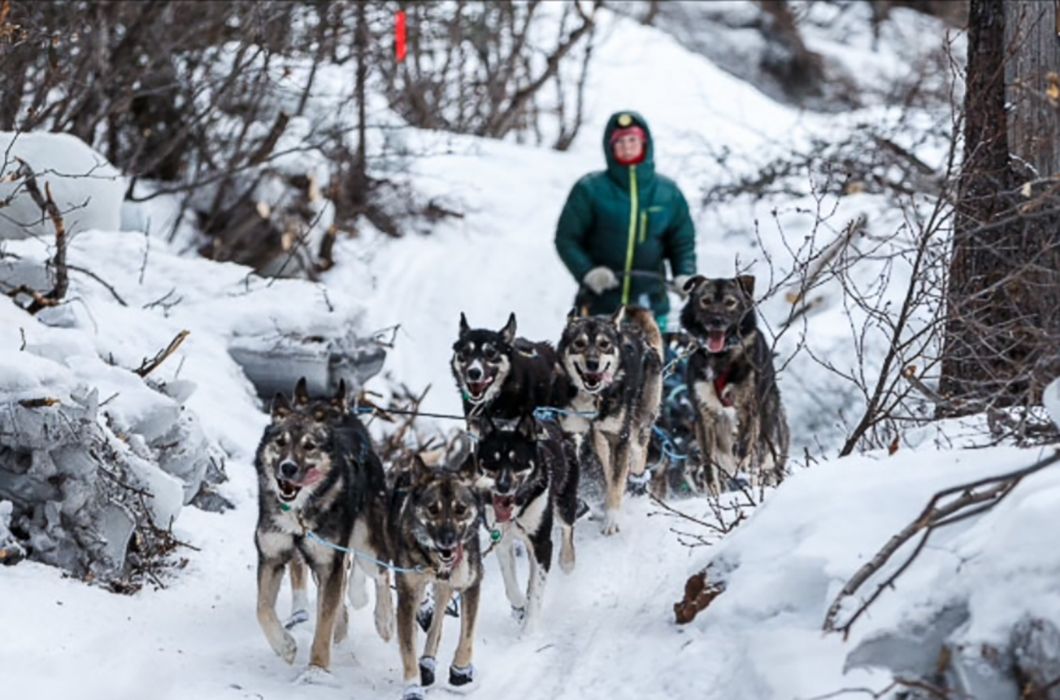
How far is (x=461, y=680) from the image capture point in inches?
219

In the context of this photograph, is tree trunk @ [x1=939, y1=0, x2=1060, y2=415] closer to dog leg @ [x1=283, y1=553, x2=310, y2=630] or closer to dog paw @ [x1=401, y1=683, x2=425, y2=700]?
dog paw @ [x1=401, y1=683, x2=425, y2=700]

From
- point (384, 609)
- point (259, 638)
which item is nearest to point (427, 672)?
point (384, 609)

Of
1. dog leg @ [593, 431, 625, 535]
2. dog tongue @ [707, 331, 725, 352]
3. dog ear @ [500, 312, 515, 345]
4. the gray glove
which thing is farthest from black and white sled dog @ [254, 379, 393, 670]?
the gray glove

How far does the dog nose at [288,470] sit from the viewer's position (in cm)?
559

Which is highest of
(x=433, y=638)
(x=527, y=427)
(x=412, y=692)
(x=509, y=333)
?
(x=509, y=333)

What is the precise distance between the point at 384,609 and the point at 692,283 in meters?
2.71

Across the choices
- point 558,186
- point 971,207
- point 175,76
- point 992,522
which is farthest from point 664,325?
point 558,186

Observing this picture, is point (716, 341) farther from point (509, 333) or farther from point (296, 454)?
point (296, 454)

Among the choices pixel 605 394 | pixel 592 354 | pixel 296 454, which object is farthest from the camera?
pixel 605 394

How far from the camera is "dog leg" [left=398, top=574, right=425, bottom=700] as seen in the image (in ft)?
18.1

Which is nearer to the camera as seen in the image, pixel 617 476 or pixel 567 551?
pixel 567 551

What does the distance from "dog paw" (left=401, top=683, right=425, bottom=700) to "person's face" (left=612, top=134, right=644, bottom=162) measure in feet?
14.1

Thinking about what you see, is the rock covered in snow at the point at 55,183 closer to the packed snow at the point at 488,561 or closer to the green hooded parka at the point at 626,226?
the packed snow at the point at 488,561

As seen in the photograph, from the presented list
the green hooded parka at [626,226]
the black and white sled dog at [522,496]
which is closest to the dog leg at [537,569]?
the black and white sled dog at [522,496]
